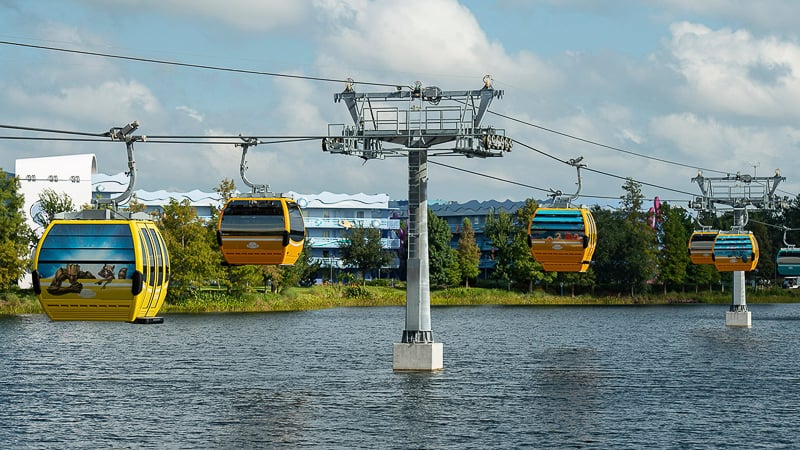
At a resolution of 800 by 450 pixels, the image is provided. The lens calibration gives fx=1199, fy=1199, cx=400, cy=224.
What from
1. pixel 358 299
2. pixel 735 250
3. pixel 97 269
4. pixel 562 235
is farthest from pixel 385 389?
pixel 358 299

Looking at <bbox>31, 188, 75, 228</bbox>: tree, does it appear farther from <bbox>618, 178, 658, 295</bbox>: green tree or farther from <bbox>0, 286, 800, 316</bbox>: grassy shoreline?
<bbox>618, 178, 658, 295</bbox>: green tree

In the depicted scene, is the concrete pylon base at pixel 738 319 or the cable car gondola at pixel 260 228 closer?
the cable car gondola at pixel 260 228

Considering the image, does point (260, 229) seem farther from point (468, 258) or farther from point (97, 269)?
point (468, 258)

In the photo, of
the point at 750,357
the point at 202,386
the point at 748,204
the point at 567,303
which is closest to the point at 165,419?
the point at 202,386

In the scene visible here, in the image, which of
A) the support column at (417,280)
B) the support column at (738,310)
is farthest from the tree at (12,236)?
the support column at (417,280)

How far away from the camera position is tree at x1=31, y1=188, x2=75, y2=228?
5659 inches

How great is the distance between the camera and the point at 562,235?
63281 mm

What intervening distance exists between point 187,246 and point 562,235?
75.1 meters

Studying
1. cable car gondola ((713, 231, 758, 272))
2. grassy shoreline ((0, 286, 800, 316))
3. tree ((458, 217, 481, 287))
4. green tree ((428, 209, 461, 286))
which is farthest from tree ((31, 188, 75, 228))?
cable car gondola ((713, 231, 758, 272))

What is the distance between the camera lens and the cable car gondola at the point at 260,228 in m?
56.0

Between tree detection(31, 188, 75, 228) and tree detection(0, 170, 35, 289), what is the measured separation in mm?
6966

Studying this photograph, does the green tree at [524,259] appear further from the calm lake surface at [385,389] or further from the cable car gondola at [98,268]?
the cable car gondola at [98,268]

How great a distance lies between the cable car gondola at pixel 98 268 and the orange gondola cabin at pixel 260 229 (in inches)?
676

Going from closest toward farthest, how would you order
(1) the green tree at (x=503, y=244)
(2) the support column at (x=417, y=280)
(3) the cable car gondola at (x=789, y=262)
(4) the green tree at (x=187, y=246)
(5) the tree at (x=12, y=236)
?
(2) the support column at (x=417, y=280) < (3) the cable car gondola at (x=789, y=262) < (5) the tree at (x=12, y=236) < (4) the green tree at (x=187, y=246) < (1) the green tree at (x=503, y=244)
